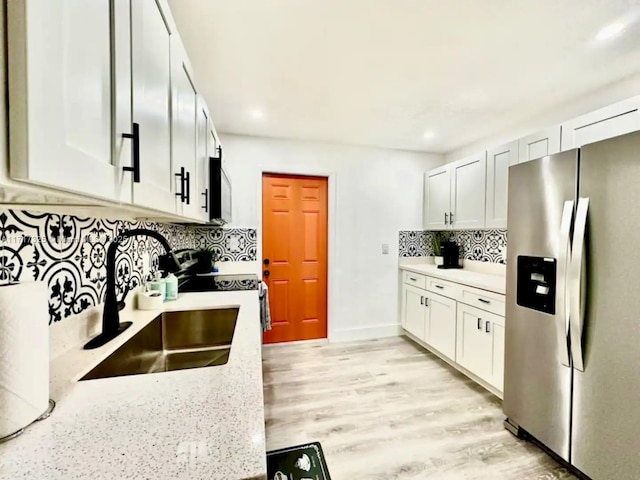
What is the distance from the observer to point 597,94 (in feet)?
7.12

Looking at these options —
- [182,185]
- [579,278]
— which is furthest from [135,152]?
[579,278]

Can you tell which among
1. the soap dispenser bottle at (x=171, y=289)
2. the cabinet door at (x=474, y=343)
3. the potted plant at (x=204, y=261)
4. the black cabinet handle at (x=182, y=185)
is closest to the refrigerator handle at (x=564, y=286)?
the cabinet door at (x=474, y=343)

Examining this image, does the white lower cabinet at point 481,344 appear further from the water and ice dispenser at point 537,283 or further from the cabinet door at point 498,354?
the water and ice dispenser at point 537,283

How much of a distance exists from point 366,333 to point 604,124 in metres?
2.87

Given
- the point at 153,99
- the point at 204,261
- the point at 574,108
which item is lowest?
the point at 204,261

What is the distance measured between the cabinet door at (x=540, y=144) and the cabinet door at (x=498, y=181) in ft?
0.25

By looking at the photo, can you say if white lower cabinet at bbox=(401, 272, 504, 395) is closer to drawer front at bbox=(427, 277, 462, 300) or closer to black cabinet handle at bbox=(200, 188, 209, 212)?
drawer front at bbox=(427, 277, 462, 300)

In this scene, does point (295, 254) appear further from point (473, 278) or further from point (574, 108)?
point (574, 108)

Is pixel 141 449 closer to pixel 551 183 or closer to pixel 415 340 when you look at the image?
pixel 551 183

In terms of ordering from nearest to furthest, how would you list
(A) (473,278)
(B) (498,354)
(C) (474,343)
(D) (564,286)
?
(D) (564,286) → (B) (498,354) → (C) (474,343) → (A) (473,278)

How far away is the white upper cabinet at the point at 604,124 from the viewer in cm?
171

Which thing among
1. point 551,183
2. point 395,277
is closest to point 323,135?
point 395,277

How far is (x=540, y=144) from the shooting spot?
7.48 ft

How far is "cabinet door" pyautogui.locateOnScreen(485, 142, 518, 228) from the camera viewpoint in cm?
257
